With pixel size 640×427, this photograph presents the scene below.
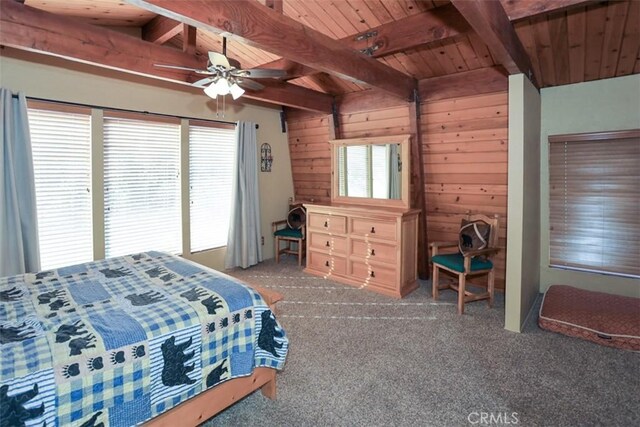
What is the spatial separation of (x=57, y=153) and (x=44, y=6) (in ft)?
4.15

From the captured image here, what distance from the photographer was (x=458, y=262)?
11.5 ft

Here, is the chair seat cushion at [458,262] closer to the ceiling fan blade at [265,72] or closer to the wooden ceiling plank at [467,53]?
the wooden ceiling plank at [467,53]

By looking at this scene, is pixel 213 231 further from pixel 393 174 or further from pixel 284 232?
pixel 393 174

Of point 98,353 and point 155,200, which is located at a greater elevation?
point 155,200

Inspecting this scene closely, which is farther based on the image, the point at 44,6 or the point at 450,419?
the point at 44,6

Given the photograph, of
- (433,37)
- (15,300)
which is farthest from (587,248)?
(15,300)

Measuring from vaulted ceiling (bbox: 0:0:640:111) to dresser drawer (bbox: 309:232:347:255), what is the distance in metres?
1.82

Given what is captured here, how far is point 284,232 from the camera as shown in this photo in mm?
5191

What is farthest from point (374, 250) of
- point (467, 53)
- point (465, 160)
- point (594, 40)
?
point (594, 40)

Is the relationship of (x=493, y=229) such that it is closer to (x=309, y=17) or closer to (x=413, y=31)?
(x=413, y=31)

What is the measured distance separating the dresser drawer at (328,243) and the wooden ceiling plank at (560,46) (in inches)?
108

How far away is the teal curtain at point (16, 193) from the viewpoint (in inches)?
118

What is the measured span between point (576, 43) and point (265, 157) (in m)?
3.79

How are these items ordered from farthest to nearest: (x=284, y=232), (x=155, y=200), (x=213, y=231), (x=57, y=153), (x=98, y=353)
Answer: (x=284, y=232) → (x=213, y=231) → (x=155, y=200) → (x=57, y=153) → (x=98, y=353)
